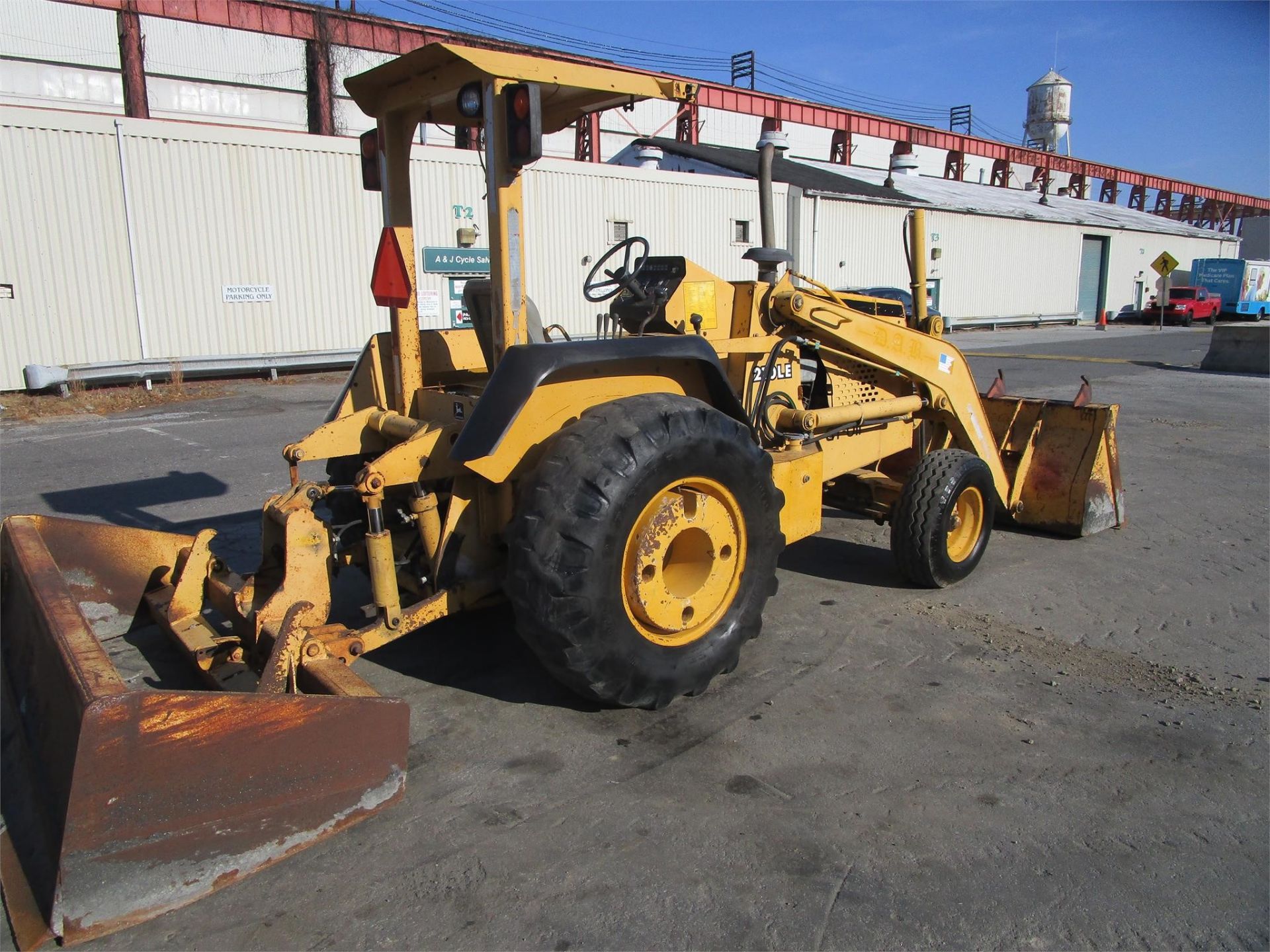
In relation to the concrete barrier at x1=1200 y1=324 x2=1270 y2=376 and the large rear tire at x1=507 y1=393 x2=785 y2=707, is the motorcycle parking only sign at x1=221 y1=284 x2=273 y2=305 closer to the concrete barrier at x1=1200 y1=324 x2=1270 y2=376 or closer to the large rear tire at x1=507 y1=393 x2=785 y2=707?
the large rear tire at x1=507 y1=393 x2=785 y2=707

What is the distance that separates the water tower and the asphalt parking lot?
189 ft

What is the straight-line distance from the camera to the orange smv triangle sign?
3.86 metres

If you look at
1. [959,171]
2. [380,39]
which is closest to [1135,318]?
[959,171]

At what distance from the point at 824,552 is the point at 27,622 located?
4.28 meters

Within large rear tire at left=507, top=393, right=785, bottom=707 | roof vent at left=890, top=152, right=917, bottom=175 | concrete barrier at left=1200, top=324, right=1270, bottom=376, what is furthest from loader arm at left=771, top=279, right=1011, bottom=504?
roof vent at left=890, top=152, right=917, bottom=175

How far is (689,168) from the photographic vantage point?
28.2 metres

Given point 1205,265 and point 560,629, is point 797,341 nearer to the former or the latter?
point 560,629

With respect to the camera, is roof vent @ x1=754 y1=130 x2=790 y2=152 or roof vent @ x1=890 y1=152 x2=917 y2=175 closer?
roof vent @ x1=754 y1=130 x2=790 y2=152

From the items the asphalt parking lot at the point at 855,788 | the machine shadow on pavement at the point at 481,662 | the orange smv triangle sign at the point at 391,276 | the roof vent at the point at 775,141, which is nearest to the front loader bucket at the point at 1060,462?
the asphalt parking lot at the point at 855,788

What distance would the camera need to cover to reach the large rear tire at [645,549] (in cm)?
316

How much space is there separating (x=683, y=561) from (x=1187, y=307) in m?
39.2

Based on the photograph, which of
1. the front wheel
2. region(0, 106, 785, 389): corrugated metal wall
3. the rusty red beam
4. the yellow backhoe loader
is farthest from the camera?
the rusty red beam

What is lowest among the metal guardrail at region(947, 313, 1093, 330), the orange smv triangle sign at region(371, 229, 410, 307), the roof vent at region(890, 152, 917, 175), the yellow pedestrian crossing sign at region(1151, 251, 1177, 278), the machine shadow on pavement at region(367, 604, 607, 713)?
the machine shadow on pavement at region(367, 604, 607, 713)

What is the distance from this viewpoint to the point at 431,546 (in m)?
3.56
